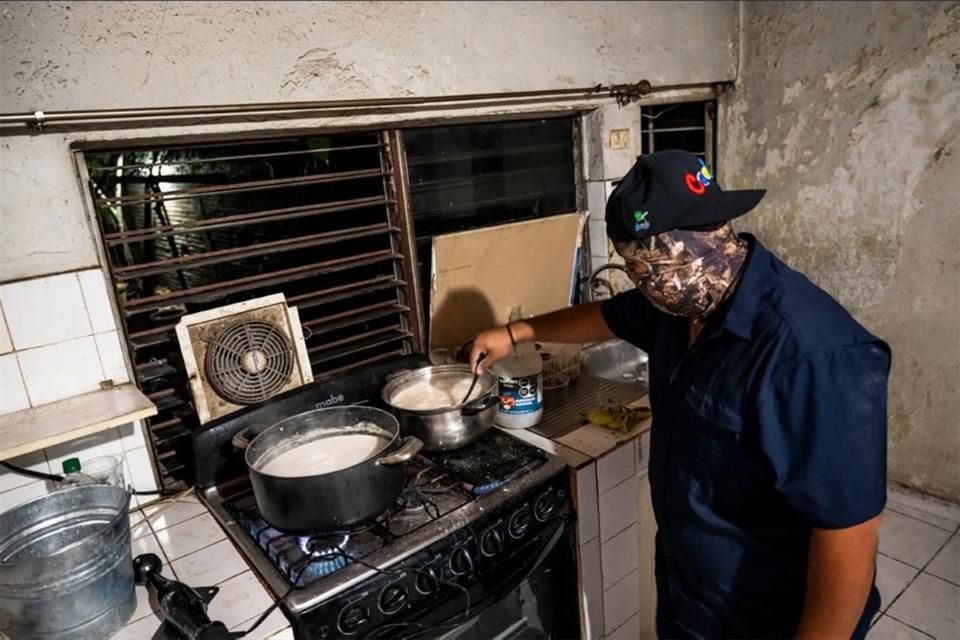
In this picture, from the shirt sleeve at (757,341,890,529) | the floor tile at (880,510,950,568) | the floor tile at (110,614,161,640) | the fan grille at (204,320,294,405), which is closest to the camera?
the shirt sleeve at (757,341,890,529)

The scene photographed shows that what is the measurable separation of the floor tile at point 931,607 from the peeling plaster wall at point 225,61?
6.86 ft

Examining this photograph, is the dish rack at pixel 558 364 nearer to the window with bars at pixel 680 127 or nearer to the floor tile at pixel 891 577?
the window with bars at pixel 680 127

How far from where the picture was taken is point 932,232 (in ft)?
7.14

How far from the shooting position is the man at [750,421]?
34.3 inches

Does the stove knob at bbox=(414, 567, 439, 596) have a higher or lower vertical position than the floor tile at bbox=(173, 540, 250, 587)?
lower

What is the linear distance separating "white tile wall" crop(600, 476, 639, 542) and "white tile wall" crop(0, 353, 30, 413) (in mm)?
1363

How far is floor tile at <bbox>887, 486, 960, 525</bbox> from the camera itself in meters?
2.39

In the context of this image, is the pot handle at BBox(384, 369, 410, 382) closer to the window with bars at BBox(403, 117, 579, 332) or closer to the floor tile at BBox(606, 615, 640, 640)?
the window with bars at BBox(403, 117, 579, 332)

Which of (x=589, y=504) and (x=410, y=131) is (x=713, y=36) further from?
(x=589, y=504)

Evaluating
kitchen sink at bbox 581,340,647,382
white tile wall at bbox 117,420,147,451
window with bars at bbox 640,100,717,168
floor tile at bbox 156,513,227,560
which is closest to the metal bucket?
floor tile at bbox 156,513,227,560

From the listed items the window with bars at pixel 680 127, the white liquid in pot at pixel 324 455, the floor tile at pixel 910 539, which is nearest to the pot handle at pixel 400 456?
the white liquid in pot at pixel 324 455

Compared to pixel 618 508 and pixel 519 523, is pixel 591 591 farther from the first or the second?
pixel 519 523

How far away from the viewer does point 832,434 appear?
853 mm

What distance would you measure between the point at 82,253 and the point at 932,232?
2664 millimetres
